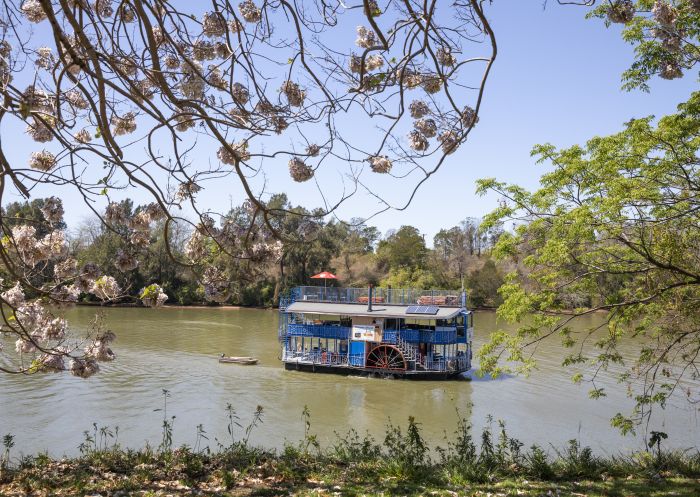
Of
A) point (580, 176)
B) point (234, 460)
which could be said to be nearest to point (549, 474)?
→ point (234, 460)

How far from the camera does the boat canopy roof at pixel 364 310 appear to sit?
18.7 metres

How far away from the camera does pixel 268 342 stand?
25328mm

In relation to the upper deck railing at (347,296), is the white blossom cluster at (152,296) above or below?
below

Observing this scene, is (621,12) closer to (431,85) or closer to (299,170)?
(431,85)

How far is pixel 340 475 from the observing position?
6.16 m

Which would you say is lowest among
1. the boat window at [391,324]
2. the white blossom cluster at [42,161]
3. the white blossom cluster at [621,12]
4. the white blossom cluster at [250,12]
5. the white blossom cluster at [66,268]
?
the boat window at [391,324]

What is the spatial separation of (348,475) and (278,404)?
28.0ft

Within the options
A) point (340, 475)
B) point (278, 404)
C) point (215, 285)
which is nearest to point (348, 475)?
point (340, 475)

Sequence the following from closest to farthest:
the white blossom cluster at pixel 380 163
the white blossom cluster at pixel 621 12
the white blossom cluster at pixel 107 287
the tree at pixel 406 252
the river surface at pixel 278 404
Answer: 1. the white blossom cluster at pixel 380 163
2. the white blossom cluster at pixel 107 287
3. the white blossom cluster at pixel 621 12
4. the river surface at pixel 278 404
5. the tree at pixel 406 252

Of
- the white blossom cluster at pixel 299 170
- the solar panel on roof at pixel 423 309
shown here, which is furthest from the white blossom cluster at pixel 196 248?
the solar panel on roof at pixel 423 309

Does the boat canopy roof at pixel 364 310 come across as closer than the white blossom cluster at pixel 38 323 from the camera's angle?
No

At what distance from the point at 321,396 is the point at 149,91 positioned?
12562 millimetres

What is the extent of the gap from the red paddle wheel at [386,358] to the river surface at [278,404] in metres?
0.79

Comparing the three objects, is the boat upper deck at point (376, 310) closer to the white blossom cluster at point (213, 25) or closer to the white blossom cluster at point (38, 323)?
the white blossom cluster at point (38, 323)
